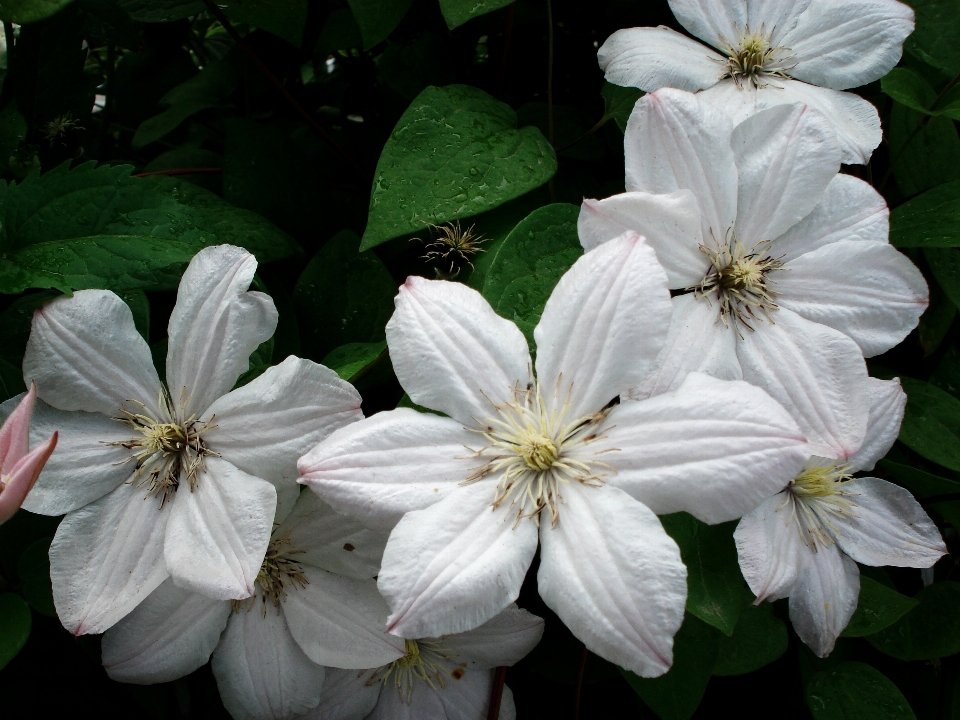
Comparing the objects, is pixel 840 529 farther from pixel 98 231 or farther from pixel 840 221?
pixel 98 231

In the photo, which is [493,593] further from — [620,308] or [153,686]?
[153,686]

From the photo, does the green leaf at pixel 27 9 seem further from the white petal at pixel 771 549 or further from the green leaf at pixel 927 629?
the green leaf at pixel 927 629

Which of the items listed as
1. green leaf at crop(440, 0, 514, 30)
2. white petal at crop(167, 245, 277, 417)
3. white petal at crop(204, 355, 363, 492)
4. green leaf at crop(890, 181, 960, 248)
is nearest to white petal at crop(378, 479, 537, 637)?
white petal at crop(204, 355, 363, 492)

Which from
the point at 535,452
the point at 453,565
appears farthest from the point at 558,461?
the point at 453,565

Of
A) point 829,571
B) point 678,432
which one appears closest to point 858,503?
point 829,571

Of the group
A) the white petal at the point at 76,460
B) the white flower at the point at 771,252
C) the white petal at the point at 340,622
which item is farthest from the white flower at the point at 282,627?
the white flower at the point at 771,252

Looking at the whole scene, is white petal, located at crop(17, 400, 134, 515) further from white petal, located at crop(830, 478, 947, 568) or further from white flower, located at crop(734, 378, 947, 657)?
white petal, located at crop(830, 478, 947, 568)
